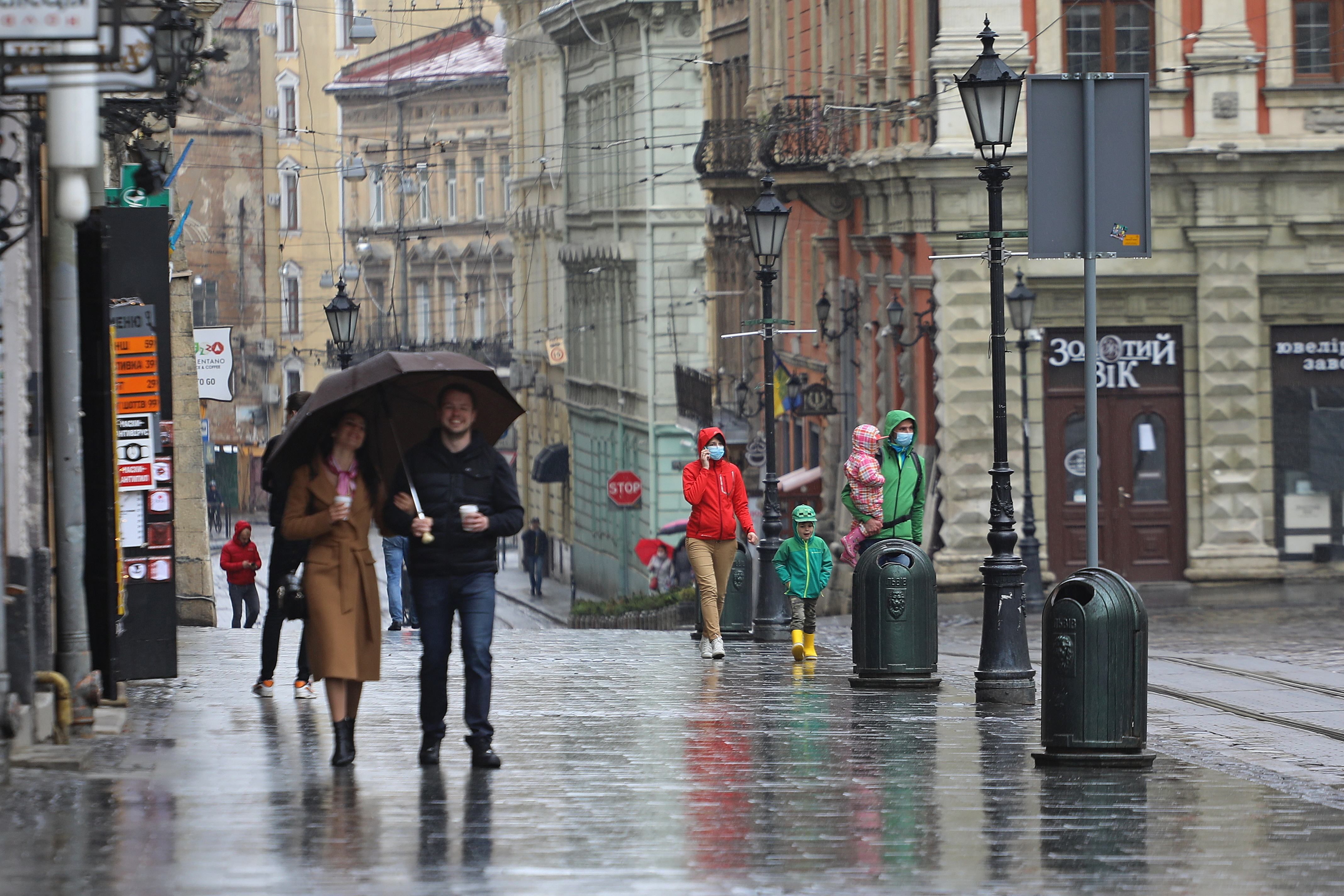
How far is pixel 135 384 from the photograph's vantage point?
1316cm

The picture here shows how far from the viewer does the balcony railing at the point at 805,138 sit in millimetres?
32875

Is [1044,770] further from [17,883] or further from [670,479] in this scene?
[670,479]

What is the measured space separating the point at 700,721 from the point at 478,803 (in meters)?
3.48

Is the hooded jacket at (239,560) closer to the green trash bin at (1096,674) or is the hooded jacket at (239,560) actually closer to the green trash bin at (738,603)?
the green trash bin at (738,603)

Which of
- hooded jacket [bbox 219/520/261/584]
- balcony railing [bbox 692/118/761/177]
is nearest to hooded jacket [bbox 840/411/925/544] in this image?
hooded jacket [bbox 219/520/261/584]

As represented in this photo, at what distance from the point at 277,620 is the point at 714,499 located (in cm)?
442

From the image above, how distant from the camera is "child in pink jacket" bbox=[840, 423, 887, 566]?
17359 mm

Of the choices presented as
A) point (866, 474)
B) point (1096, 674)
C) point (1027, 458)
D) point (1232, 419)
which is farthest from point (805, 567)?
point (1232, 419)

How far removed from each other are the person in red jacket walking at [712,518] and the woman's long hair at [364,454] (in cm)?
656

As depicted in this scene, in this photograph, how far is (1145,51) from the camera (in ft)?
96.7

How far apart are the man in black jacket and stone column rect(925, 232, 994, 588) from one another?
62.5 feet

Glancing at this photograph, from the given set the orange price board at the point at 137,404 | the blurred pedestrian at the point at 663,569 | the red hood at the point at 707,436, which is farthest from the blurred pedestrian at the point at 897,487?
the blurred pedestrian at the point at 663,569

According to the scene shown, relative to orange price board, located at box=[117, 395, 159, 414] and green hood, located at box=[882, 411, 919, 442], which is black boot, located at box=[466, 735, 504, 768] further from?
green hood, located at box=[882, 411, 919, 442]

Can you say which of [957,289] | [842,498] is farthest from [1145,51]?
[842,498]
